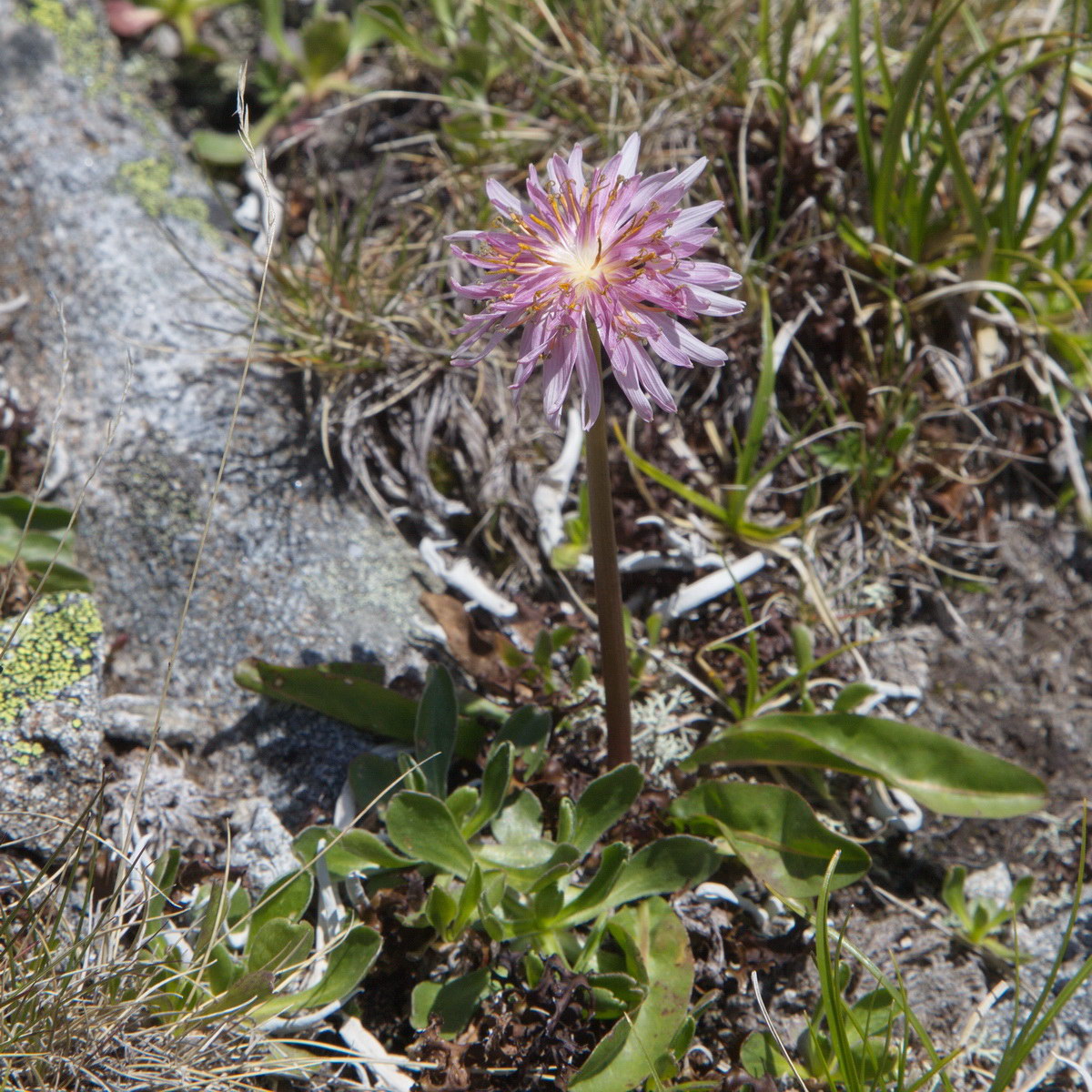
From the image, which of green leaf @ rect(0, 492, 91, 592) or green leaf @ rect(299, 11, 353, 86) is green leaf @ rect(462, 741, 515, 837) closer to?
green leaf @ rect(0, 492, 91, 592)

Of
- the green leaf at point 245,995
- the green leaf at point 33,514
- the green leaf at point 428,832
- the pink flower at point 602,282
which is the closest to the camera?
the pink flower at point 602,282

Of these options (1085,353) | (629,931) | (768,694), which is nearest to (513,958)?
(629,931)

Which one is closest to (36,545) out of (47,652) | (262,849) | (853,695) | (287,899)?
(47,652)

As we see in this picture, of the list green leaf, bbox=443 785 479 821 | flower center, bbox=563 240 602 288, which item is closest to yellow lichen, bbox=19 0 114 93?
flower center, bbox=563 240 602 288

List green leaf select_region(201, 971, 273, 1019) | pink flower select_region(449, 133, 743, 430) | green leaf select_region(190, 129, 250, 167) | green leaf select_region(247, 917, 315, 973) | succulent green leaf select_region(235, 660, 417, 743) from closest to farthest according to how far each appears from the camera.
→ 1. pink flower select_region(449, 133, 743, 430)
2. green leaf select_region(201, 971, 273, 1019)
3. green leaf select_region(247, 917, 315, 973)
4. succulent green leaf select_region(235, 660, 417, 743)
5. green leaf select_region(190, 129, 250, 167)

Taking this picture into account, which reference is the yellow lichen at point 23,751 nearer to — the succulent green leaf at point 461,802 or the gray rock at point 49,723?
the gray rock at point 49,723

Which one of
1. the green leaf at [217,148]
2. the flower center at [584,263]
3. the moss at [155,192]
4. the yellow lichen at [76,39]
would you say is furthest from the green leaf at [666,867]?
the yellow lichen at [76,39]
